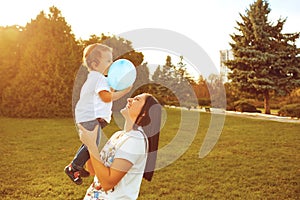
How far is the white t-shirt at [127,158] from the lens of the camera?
2.32 metres

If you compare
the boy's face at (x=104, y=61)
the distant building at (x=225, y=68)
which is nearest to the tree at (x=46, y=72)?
the distant building at (x=225, y=68)

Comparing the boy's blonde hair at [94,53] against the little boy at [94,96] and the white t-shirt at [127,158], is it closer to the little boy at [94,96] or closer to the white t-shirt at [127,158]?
the little boy at [94,96]

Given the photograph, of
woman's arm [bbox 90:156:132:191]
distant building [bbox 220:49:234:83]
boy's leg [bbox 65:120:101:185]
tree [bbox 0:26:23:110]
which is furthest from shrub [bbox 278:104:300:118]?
woman's arm [bbox 90:156:132:191]

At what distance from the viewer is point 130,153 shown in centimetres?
230

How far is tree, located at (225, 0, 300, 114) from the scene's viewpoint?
1124 inches

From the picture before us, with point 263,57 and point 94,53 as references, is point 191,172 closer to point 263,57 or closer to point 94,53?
point 94,53

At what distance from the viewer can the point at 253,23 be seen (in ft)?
98.2

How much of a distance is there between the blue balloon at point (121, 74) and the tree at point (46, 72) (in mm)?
18753

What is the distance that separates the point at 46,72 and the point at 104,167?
20.0m

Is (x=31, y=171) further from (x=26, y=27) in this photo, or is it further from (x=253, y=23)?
(x=253, y=23)

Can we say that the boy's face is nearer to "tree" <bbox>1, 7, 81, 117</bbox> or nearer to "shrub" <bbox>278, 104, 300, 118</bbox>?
"tree" <bbox>1, 7, 81, 117</bbox>

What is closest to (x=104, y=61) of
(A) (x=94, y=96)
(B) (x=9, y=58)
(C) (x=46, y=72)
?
(A) (x=94, y=96)

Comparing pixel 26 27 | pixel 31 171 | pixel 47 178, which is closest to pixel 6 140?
pixel 31 171

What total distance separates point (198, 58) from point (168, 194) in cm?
289
